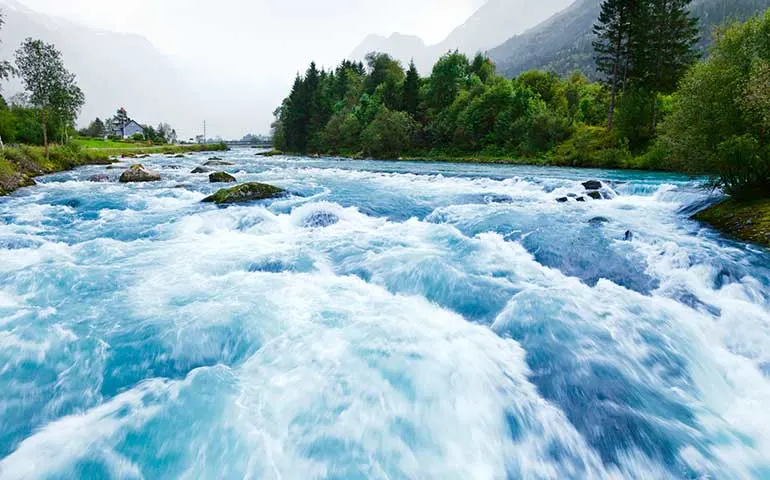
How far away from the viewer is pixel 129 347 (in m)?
5.46

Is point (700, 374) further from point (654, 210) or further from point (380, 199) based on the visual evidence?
point (380, 199)

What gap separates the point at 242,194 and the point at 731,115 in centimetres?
1961

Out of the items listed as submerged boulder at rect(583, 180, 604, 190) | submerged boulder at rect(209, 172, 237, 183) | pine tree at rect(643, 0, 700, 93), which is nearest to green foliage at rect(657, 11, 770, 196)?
submerged boulder at rect(583, 180, 604, 190)

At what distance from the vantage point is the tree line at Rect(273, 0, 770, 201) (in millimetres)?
20344

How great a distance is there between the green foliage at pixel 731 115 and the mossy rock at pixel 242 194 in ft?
53.8

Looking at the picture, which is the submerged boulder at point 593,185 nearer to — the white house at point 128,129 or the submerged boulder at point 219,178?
the submerged boulder at point 219,178

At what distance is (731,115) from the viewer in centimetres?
1578

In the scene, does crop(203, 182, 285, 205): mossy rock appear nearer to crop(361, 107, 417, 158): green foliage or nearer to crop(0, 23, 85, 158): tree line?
crop(0, 23, 85, 158): tree line

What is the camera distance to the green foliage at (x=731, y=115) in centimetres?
1219

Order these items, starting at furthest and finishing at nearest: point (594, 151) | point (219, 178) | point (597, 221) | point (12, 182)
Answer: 1. point (594, 151)
2. point (219, 178)
3. point (12, 182)
4. point (597, 221)

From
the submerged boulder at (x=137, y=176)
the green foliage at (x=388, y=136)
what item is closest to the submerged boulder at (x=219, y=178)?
the submerged boulder at (x=137, y=176)

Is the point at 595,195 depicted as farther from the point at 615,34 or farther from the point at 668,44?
the point at 668,44

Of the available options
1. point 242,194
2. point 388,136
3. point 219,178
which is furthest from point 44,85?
point 388,136

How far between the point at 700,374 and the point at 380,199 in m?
14.2
